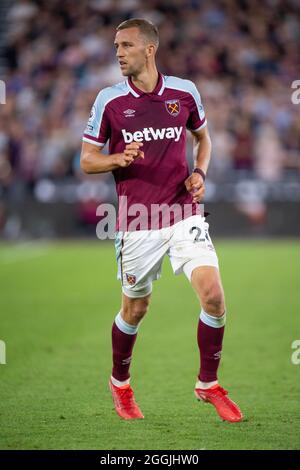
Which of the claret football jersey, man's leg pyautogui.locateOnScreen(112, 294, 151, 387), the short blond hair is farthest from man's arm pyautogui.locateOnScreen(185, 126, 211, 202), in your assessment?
man's leg pyautogui.locateOnScreen(112, 294, 151, 387)

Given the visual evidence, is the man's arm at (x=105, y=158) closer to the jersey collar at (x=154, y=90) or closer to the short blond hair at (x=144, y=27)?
the jersey collar at (x=154, y=90)

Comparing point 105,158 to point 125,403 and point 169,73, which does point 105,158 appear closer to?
point 125,403

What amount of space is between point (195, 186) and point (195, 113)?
23.8 inches

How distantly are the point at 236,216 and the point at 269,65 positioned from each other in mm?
4436

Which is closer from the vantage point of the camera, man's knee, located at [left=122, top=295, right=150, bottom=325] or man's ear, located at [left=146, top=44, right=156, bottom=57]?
man's ear, located at [left=146, top=44, right=156, bottom=57]

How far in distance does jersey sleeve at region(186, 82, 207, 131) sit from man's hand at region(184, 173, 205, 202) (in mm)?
485

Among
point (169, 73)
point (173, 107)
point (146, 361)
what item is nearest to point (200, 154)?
point (173, 107)

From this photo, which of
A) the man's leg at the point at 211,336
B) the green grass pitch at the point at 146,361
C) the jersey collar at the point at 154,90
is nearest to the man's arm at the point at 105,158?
the jersey collar at the point at 154,90

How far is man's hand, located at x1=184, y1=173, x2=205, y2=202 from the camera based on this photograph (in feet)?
19.2

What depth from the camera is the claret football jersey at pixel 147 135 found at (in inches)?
232

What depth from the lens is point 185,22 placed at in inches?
844

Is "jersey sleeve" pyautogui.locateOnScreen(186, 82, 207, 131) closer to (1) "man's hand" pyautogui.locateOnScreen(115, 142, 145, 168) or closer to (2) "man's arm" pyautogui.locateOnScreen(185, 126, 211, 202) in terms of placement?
(2) "man's arm" pyautogui.locateOnScreen(185, 126, 211, 202)

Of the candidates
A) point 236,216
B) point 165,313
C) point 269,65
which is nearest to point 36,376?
point 165,313

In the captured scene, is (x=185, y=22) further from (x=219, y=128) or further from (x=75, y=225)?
(x=75, y=225)
